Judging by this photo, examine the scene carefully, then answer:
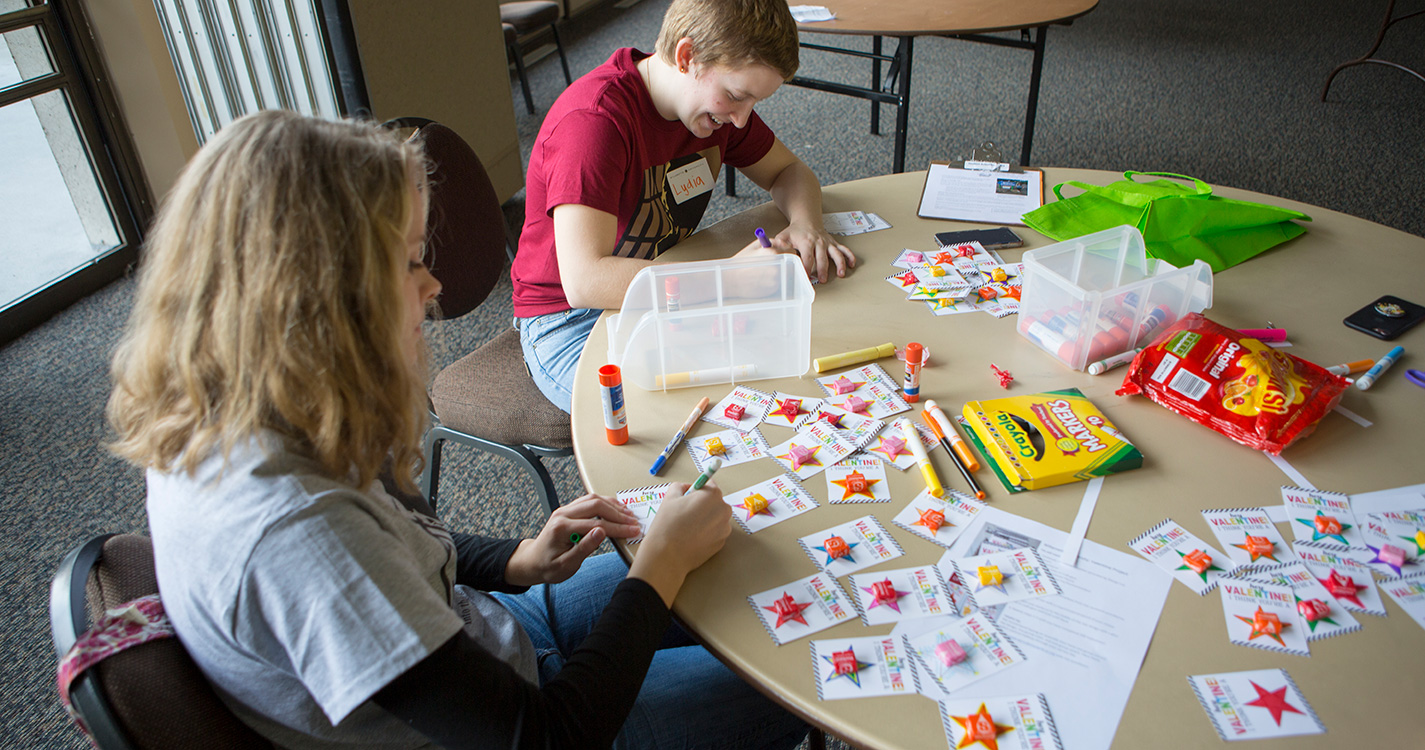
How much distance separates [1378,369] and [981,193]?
0.75m

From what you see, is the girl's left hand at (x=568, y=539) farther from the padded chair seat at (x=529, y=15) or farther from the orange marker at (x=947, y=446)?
the padded chair seat at (x=529, y=15)

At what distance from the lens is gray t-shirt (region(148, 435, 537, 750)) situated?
0.65 meters

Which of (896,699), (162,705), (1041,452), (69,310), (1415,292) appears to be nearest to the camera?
(162,705)

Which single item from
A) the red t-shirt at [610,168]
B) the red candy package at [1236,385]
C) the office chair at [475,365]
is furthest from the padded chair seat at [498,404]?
the red candy package at [1236,385]

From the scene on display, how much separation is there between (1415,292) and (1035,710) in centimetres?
109

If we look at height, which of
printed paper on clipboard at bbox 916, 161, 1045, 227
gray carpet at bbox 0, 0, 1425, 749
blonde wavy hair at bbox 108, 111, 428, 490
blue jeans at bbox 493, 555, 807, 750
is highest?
blonde wavy hair at bbox 108, 111, 428, 490

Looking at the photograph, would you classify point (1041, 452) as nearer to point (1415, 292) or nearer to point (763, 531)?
point (763, 531)

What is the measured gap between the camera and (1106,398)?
43.9 inches

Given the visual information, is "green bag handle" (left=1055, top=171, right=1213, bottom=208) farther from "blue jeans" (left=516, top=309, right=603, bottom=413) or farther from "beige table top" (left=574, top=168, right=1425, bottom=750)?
"blue jeans" (left=516, top=309, right=603, bottom=413)

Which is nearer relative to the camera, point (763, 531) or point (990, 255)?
point (763, 531)

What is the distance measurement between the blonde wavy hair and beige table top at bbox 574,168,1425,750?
378 mm

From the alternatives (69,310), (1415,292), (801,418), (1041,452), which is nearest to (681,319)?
(801,418)

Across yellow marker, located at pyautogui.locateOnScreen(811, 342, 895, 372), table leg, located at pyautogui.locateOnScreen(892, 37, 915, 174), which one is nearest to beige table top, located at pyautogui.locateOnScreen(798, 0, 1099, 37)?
table leg, located at pyautogui.locateOnScreen(892, 37, 915, 174)

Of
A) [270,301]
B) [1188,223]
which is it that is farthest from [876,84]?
[270,301]
